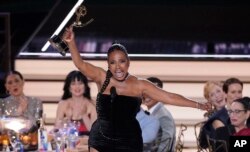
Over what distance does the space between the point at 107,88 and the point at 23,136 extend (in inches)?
34.3

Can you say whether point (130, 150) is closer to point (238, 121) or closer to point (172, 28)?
point (238, 121)

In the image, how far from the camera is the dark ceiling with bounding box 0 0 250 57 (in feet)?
27.6

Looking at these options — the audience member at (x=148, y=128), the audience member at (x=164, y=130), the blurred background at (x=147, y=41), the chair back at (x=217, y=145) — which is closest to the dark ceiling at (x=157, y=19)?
the blurred background at (x=147, y=41)

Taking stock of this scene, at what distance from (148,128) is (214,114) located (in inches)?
22.4

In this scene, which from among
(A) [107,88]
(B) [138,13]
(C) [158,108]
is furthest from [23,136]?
(B) [138,13]

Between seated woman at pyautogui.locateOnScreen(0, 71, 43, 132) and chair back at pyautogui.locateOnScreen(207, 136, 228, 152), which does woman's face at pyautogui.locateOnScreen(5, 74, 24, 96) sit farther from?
chair back at pyautogui.locateOnScreen(207, 136, 228, 152)

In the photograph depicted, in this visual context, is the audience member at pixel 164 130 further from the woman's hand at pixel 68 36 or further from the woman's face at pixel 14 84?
the woman's face at pixel 14 84

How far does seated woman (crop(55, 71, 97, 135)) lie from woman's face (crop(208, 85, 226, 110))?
3.40 ft

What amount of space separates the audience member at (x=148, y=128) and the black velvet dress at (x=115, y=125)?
1001mm

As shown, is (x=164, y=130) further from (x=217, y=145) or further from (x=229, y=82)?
(x=229, y=82)

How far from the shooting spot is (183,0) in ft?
28.7

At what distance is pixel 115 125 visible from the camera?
4828 mm

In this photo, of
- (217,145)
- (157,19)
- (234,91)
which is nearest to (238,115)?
(217,145)

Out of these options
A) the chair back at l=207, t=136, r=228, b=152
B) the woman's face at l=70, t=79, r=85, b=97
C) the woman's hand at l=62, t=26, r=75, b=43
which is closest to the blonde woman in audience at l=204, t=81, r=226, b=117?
the chair back at l=207, t=136, r=228, b=152
